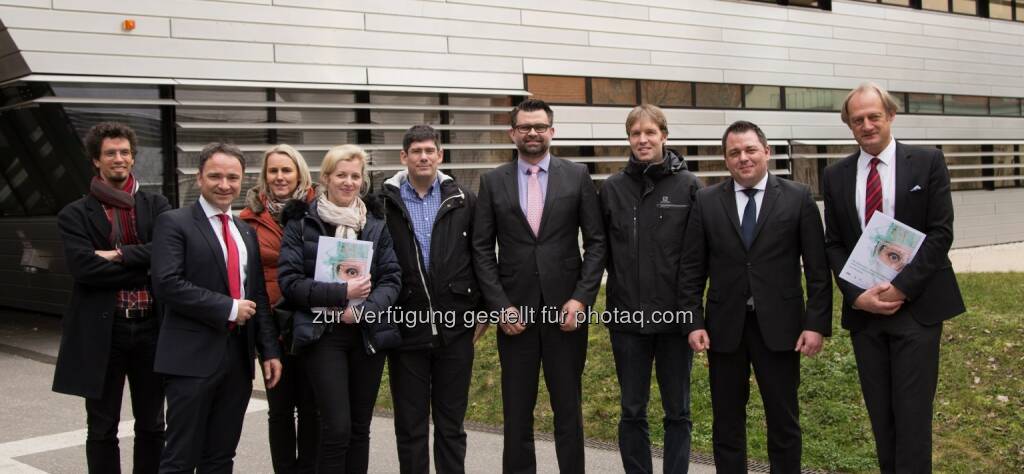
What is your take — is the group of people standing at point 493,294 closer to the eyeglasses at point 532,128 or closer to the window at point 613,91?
the eyeglasses at point 532,128

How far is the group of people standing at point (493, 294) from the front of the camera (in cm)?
445

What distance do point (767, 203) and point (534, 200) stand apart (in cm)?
128

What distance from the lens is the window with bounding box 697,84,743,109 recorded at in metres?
18.0

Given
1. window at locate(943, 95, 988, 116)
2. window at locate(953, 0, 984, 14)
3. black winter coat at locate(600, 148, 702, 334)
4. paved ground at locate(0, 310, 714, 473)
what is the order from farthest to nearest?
window at locate(953, 0, 984, 14) → window at locate(943, 95, 988, 116) → paved ground at locate(0, 310, 714, 473) → black winter coat at locate(600, 148, 702, 334)

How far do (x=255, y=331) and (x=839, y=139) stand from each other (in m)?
18.0

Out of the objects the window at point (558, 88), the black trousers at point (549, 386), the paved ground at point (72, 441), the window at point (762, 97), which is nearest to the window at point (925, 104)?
the window at point (762, 97)

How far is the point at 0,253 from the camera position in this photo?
1532cm

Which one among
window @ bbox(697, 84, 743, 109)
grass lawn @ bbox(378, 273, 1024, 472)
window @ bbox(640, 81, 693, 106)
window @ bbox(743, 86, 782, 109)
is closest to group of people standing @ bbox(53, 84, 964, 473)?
grass lawn @ bbox(378, 273, 1024, 472)

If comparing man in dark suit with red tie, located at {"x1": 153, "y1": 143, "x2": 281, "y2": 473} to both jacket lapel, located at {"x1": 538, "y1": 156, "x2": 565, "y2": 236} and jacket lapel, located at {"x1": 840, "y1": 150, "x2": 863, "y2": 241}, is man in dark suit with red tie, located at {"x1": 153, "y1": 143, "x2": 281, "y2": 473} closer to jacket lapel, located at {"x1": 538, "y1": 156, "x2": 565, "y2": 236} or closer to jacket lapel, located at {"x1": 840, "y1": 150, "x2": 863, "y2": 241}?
jacket lapel, located at {"x1": 538, "y1": 156, "x2": 565, "y2": 236}

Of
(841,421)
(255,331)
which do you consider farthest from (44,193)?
(841,421)

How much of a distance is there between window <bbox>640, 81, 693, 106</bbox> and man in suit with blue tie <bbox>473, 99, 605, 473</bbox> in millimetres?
12259

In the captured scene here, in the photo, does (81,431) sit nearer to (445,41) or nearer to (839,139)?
(445,41)

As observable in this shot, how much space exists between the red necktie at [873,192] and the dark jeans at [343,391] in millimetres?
2615

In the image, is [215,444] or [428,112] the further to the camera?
[428,112]
